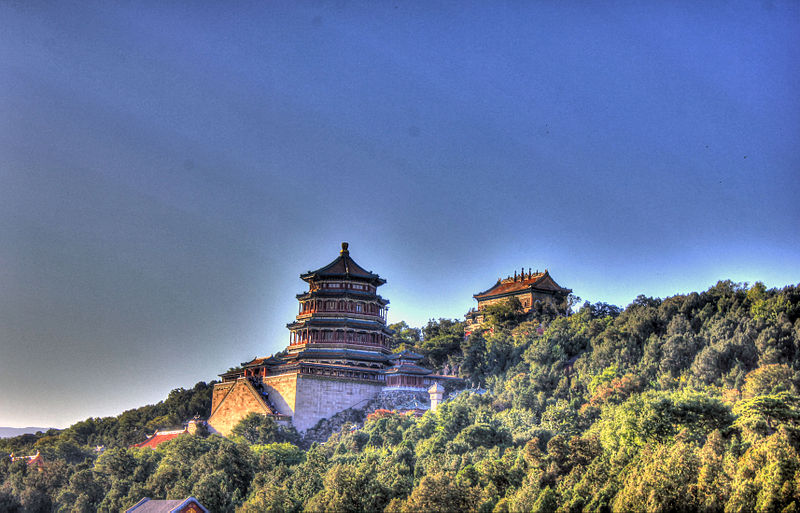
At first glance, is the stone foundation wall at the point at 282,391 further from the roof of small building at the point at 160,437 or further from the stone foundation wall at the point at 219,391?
the roof of small building at the point at 160,437

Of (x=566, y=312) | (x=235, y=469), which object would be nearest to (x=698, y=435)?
(x=235, y=469)

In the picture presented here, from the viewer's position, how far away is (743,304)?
37750 millimetres

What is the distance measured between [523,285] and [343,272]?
58.8 ft

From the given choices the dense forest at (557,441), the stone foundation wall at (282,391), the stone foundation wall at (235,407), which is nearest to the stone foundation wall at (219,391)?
the stone foundation wall at (235,407)

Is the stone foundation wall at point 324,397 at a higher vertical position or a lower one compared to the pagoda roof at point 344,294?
lower

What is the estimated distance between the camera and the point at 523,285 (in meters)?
66.0

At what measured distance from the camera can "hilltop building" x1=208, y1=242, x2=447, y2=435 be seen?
48500 mm

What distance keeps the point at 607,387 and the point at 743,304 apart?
806 cm

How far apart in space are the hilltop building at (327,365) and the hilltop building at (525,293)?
38.9 ft

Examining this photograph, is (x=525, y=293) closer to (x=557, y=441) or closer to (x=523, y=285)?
(x=523, y=285)

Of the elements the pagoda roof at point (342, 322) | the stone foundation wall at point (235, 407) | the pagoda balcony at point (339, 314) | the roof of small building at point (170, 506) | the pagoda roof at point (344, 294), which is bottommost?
the roof of small building at point (170, 506)

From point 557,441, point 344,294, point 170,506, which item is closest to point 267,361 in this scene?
point 344,294

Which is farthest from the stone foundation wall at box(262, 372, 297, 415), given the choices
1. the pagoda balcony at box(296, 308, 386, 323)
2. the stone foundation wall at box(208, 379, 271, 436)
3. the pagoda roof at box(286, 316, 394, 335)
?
the pagoda balcony at box(296, 308, 386, 323)

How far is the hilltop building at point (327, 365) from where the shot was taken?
48.5 metres
